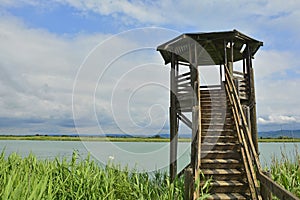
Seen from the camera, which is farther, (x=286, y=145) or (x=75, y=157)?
(x=286, y=145)

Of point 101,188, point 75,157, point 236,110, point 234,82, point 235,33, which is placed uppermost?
point 235,33

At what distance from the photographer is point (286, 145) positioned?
8977 millimetres

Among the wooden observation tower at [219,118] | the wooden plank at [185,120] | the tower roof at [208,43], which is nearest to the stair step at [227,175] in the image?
the wooden observation tower at [219,118]

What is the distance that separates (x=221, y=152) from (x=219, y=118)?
6.06 feet

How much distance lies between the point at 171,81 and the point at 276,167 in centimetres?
495

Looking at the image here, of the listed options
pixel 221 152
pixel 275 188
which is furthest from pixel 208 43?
pixel 275 188

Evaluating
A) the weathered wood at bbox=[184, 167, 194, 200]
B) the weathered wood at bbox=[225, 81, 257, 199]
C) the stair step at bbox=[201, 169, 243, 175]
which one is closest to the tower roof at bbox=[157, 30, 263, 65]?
the weathered wood at bbox=[225, 81, 257, 199]

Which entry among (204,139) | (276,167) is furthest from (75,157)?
(276,167)

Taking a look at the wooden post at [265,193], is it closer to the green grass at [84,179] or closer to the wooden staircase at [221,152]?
the wooden staircase at [221,152]

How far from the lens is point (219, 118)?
948 centimetres

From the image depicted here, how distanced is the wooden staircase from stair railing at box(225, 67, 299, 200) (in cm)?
31

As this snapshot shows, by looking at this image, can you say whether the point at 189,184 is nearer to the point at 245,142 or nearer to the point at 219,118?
the point at 245,142

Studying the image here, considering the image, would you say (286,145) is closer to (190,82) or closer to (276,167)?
(276,167)

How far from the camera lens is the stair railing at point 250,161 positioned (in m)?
4.53
